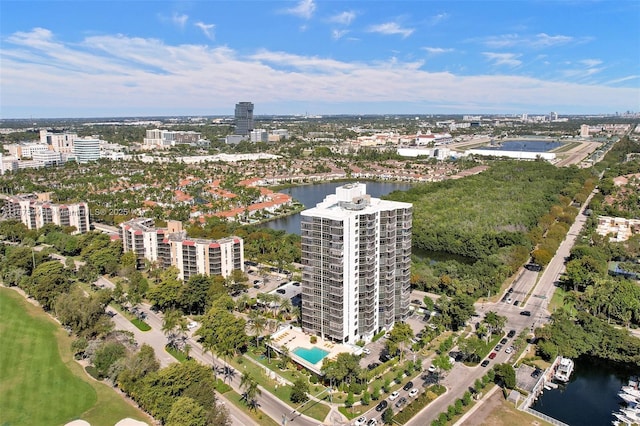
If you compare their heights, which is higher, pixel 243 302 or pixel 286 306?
pixel 286 306

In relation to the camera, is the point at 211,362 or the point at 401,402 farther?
the point at 211,362

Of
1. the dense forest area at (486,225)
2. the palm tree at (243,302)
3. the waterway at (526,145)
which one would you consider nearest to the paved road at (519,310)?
the dense forest area at (486,225)

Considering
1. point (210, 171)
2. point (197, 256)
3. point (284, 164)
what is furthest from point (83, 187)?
point (197, 256)

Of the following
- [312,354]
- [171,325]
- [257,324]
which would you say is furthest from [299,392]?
[171,325]

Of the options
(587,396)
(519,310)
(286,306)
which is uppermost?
(286,306)

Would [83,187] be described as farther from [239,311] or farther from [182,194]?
[239,311]

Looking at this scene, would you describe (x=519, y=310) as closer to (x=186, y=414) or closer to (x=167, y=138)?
(x=186, y=414)

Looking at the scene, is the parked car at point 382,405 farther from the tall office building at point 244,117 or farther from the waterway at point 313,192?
the tall office building at point 244,117

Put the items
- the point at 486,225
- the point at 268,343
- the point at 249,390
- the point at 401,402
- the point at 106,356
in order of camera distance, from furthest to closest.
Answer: the point at 486,225 → the point at 268,343 → the point at 106,356 → the point at 401,402 → the point at 249,390
